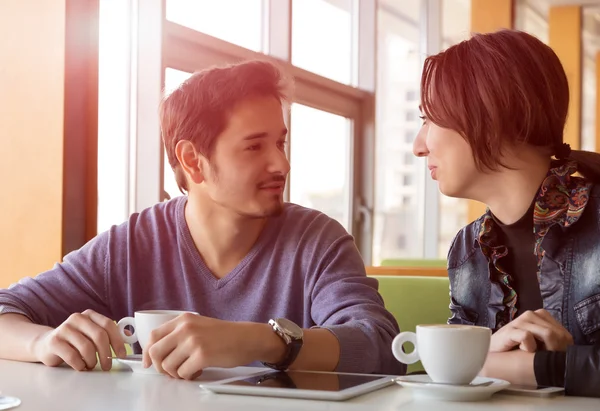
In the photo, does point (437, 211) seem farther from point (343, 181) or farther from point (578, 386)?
point (578, 386)

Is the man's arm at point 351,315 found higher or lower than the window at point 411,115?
lower

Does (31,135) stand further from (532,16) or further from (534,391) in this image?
(532,16)

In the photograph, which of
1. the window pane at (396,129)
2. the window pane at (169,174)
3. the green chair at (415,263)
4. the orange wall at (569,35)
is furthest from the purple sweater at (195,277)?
the orange wall at (569,35)

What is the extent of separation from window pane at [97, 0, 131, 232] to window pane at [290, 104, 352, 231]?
1339mm

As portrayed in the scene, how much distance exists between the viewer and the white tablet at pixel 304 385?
0.93m

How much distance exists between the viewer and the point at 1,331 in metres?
1.34

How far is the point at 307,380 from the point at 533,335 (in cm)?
35

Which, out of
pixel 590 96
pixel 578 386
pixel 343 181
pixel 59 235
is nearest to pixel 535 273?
pixel 578 386

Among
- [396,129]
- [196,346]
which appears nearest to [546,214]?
[196,346]

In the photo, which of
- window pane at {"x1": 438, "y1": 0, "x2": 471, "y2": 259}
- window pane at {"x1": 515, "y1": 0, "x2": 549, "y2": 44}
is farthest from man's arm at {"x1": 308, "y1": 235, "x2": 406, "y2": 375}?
window pane at {"x1": 515, "y1": 0, "x2": 549, "y2": 44}

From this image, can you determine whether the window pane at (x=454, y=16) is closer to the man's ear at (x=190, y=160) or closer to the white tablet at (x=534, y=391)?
the man's ear at (x=190, y=160)

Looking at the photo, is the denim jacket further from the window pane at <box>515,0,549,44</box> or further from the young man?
the window pane at <box>515,0,549,44</box>

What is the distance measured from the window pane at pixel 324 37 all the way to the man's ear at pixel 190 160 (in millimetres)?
2319

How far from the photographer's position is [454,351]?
0.96m
